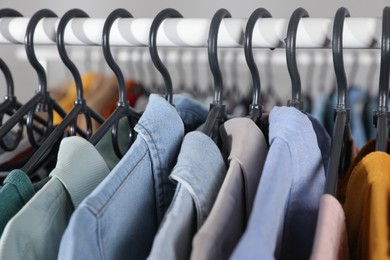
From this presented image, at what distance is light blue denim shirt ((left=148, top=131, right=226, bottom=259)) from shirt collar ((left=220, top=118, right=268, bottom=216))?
0.02 meters

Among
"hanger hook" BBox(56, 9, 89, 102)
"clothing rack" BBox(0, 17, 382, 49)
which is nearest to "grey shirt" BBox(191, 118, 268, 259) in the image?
"clothing rack" BBox(0, 17, 382, 49)

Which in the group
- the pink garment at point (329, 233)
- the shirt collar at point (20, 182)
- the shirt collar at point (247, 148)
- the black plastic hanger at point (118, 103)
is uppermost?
the black plastic hanger at point (118, 103)

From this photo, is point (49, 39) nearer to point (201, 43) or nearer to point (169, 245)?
point (201, 43)

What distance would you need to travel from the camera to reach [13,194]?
38cm

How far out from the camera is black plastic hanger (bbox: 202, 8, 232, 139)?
46 cm

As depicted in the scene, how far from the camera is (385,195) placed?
330 mm

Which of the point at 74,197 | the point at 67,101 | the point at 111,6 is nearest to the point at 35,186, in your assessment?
the point at 74,197

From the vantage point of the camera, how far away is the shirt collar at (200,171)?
0.33 meters

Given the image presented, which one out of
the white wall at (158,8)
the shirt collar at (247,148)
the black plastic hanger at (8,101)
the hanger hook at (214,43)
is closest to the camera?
the shirt collar at (247,148)

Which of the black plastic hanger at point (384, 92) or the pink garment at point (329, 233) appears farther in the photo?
the black plastic hanger at point (384, 92)

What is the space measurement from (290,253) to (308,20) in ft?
0.69

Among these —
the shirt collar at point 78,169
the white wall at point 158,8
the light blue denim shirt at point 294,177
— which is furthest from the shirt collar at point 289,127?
the white wall at point 158,8

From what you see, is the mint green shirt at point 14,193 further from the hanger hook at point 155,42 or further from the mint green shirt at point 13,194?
the hanger hook at point 155,42

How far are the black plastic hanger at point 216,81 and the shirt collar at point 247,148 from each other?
0.06 ft
